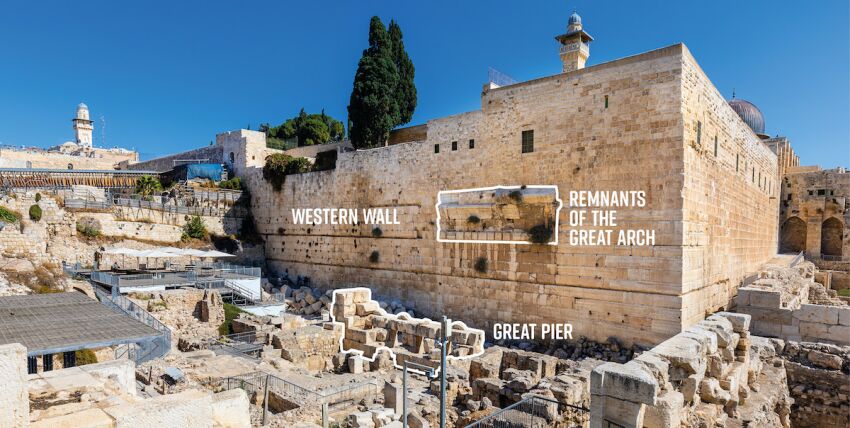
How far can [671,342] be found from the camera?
211 inches

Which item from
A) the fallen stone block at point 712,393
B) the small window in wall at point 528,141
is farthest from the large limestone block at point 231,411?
the small window in wall at point 528,141

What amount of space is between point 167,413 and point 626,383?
330 centimetres

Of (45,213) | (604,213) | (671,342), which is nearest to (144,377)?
(671,342)

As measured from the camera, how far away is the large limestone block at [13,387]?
7.70ft

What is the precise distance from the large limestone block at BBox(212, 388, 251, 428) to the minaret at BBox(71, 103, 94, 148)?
63.0 meters

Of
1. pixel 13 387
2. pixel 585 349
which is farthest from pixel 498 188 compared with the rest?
pixel 13 387

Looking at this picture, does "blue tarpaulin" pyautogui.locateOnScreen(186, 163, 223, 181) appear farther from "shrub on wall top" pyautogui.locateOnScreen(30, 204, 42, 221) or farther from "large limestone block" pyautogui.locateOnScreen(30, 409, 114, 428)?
"large limestone block" pyautogui.locateOnScreen(30, 409, 114, 428)

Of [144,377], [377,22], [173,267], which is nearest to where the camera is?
[144,377]

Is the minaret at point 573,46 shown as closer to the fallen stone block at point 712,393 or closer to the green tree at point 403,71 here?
the green tree at point 403,71

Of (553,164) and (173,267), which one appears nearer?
(553,164)

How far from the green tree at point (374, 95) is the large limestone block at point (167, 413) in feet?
54.3

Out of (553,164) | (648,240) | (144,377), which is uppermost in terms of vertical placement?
(553,164)

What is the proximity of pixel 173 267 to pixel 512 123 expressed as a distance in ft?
41.8

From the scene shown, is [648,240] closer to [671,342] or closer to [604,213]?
[604,213]
